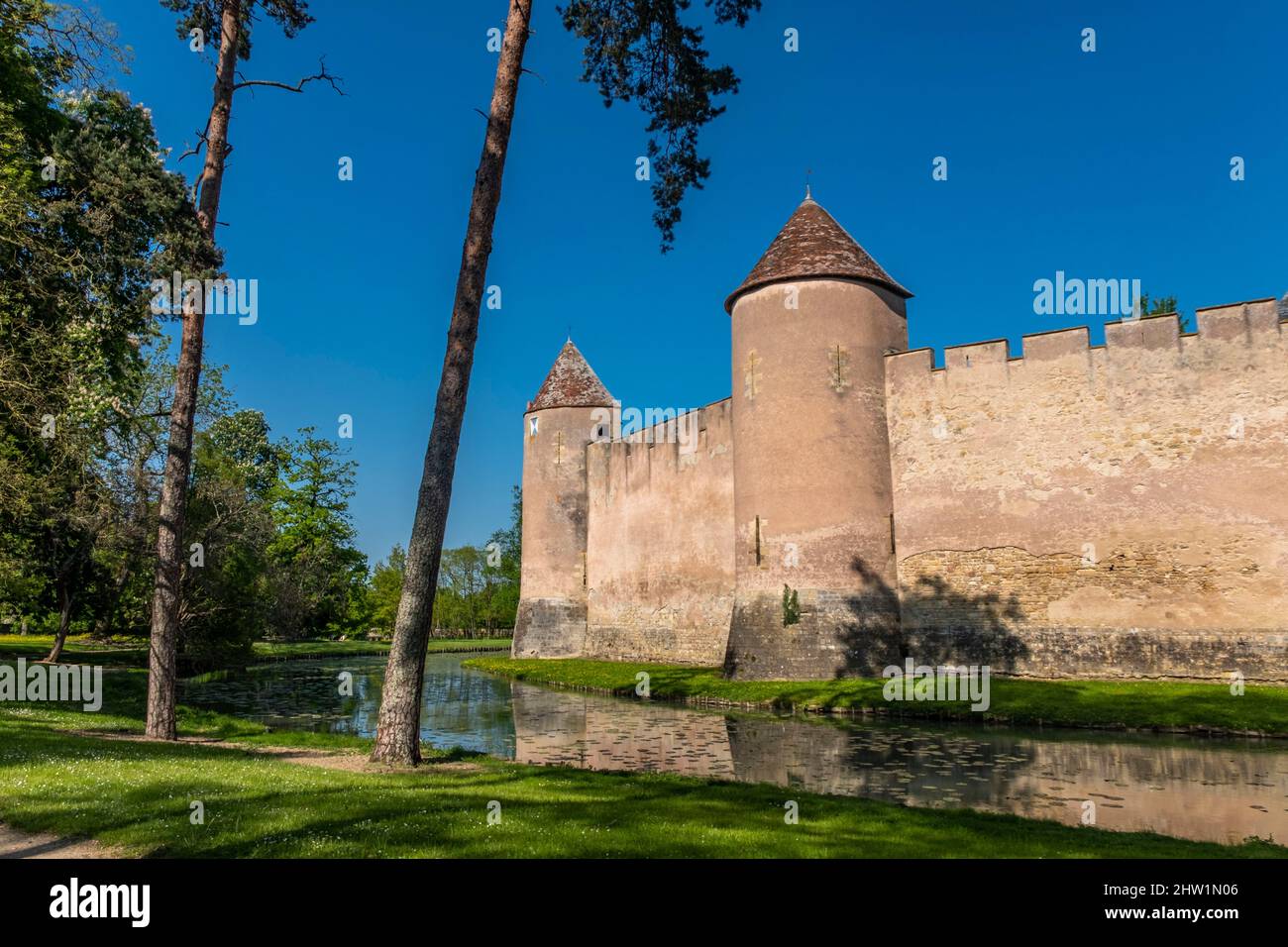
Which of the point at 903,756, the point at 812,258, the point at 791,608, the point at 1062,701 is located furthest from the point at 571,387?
the point at 903,756

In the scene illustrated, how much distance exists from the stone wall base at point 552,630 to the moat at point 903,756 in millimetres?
15608

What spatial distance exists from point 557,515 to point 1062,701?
86.7ft

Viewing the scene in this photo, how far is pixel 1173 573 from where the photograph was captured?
19.9m

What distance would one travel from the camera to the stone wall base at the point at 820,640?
22125 mm

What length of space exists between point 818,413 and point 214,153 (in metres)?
16.6

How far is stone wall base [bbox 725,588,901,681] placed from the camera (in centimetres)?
2212

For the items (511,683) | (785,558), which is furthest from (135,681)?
(785,558)

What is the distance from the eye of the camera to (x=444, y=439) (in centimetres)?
1041

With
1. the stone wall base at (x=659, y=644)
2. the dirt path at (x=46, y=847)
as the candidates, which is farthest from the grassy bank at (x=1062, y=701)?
the dirt path at (x=46, y=847)

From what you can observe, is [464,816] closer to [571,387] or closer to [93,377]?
[93,377]

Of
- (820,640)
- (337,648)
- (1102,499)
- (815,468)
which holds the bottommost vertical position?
(337,648)

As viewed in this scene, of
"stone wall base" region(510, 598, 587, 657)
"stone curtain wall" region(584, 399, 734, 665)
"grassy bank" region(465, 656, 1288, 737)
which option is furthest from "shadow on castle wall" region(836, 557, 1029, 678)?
"stone wall base" region(510, 598, 587, 657)

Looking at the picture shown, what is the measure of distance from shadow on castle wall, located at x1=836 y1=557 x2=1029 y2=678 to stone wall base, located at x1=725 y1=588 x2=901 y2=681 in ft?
0.10

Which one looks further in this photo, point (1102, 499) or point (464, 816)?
point (1102, 499)
